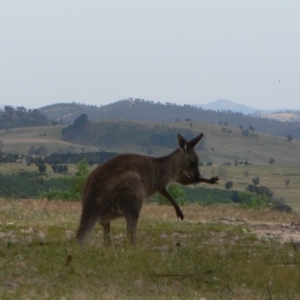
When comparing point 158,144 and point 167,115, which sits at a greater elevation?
point 167,115

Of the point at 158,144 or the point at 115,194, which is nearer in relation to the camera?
the point at 115,194

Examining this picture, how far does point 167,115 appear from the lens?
155750 millimetres

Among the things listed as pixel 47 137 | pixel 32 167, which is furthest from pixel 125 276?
pixel 47 137

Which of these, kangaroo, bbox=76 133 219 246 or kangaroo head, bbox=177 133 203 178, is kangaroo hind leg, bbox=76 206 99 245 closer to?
kangaroo, bbox=76 133 219 246

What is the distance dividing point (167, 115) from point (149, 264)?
148m

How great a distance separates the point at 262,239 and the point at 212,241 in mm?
776

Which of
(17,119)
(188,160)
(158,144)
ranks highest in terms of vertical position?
(188,160)

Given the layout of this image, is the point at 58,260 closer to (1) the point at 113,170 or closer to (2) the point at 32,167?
(1) the point at 113,170

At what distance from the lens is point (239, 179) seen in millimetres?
76688

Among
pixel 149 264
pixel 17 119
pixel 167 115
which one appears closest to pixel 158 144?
pixel 17 119

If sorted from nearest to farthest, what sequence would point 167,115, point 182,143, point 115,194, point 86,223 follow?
point 86,223 → point 115,194 → point 182,143 → point 167,115

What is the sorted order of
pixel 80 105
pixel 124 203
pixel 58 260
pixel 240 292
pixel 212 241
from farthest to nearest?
pixel 80 105
pixel 212 241
pixel 124 203
pixel 58 260
pixel 240 292

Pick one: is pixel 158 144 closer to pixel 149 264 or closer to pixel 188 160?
pixel 188 160

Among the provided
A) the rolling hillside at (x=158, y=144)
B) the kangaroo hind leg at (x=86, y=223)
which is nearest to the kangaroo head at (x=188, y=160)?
the kangaroo hind leg at (x=86, y=223)
